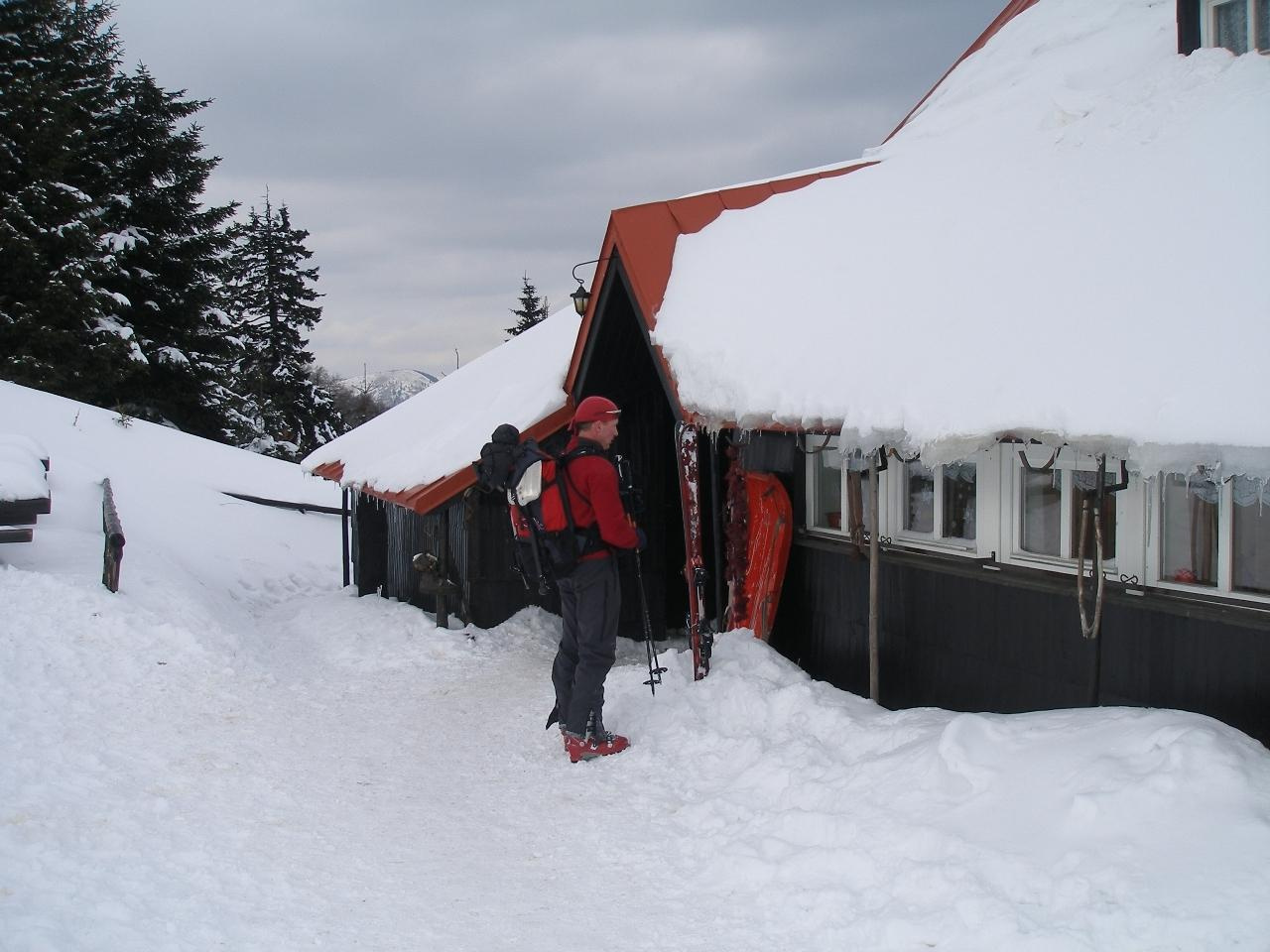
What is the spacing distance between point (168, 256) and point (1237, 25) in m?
28.5

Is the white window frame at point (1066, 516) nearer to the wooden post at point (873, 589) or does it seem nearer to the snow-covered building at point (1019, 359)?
the snow-covered building at point (1019, 359)

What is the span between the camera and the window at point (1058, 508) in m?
4.92

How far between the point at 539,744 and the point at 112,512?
19.8 ft

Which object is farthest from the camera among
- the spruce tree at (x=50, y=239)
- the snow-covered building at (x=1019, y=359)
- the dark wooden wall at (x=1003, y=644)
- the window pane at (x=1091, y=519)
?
the spruce tree at (x=50, y=239)

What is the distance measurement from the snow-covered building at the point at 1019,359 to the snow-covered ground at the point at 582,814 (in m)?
0.60

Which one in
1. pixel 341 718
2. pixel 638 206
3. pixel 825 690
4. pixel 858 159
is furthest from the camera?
pixel 858 159

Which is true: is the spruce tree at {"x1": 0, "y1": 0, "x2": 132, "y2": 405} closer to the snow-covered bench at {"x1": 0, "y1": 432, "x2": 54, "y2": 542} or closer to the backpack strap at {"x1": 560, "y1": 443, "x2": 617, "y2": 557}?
the snow-covered bench at {"x1": 0, "y1": 432, "x2": 54, "y2": 542}

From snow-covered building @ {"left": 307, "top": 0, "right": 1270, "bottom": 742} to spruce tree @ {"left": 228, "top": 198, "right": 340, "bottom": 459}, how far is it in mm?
30052

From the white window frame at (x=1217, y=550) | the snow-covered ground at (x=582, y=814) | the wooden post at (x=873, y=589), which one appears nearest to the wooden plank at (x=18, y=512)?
the snow-covered ground at (x=582, y=814)

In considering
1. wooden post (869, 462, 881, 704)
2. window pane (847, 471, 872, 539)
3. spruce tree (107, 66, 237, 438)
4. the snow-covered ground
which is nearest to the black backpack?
the snow-covered ground

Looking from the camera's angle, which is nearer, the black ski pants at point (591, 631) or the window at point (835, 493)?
the black ski pants at point (591, 631)

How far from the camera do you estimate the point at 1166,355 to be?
13.3 feet

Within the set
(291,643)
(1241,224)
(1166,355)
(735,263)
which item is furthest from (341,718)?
(1241,224)

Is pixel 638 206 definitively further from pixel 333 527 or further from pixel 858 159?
pixel 333 527
